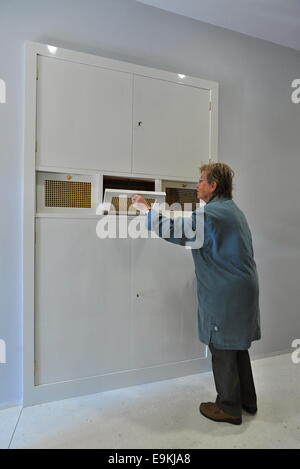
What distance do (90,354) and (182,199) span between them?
1332 mm

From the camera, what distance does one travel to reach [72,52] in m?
2.02

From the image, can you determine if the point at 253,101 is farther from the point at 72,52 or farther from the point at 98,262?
the point at 98,262

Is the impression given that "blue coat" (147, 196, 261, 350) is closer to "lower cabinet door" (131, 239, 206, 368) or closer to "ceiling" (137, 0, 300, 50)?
"lower cabinet door" (131, 239, 206, 368)

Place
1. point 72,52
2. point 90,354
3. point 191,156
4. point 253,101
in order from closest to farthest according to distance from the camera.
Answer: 1. point 72,52
2. point 90,354
3. point 191,156
4. point 253,101

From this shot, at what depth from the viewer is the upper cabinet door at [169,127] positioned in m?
2.25

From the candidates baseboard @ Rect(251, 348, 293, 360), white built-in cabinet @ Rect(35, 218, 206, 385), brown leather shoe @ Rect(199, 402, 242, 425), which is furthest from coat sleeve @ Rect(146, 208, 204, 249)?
baseboard @ Rect(251, 348, 293, 360)

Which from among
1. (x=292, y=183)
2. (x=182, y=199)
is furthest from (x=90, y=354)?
(x=292, y=183)

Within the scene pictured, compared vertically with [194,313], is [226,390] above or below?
below

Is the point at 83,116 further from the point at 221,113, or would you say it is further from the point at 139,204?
the point at 221,113

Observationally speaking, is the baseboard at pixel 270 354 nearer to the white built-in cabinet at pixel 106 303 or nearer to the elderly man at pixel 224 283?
the white built-in cabinet at pixel 106 303

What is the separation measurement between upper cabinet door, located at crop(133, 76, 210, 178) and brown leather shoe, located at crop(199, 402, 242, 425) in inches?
63.2

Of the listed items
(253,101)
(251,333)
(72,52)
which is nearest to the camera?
(251,333)

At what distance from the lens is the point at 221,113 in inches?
103

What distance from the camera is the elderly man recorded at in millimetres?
1764
